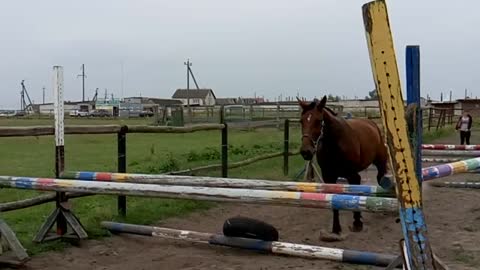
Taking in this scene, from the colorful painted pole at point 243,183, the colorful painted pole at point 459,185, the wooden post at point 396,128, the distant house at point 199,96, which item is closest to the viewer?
the wooden post at point 396,128

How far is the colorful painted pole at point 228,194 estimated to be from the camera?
3318 millimetres

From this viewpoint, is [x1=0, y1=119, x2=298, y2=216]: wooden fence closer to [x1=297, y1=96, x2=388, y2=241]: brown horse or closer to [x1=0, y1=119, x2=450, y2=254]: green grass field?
[x1=0, y1=119, x2=450, y2=254]: green grass field

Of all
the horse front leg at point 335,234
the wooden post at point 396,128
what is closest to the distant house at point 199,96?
the horse front leg at point 335,234

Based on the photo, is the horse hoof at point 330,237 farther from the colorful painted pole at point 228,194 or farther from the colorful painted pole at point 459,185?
the colorful painted pole at point 459,185

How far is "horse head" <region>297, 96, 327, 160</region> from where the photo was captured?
622cm

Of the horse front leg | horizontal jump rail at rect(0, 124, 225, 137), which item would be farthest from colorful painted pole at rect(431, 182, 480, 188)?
horizontal jump rail at rect(0, 124, 225, 137)

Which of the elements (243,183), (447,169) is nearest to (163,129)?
(243,183)

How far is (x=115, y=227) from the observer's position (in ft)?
20.5

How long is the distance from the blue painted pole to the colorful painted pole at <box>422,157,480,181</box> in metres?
1.33

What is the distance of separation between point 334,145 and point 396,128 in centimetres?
441

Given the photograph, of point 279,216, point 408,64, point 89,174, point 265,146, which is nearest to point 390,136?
point 408,64

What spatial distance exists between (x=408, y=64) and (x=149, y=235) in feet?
13.6

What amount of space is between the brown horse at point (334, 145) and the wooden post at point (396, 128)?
141 inches

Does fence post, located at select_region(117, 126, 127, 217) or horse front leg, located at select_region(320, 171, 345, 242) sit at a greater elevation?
fence post, located at select_region(117, 126, 127, 217)
